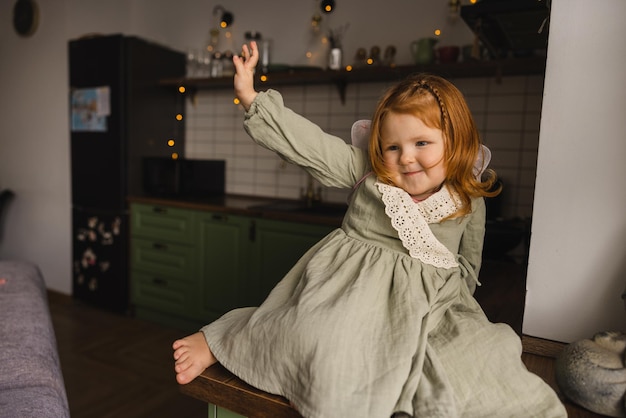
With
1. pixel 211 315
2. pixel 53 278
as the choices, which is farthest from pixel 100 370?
pixel 53 278

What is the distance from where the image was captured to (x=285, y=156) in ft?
3.39

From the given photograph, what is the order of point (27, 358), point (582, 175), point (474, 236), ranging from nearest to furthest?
point (582, 175) < point (474, 236) < point (27, 358)

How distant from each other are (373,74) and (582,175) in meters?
1.91

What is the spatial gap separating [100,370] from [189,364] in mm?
2011

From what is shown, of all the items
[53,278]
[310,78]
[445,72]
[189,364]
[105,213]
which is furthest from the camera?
[53,278]

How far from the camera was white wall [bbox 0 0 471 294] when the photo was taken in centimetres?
329

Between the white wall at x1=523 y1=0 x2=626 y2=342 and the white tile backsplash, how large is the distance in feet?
3.90

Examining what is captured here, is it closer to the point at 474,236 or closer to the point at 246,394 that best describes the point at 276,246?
the point at 474,236

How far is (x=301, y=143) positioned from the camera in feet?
3.34

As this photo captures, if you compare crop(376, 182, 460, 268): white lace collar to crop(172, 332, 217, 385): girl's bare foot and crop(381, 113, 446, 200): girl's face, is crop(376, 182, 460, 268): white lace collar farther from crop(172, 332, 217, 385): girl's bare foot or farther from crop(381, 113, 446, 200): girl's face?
crop(172, 332, 217, 385): girl's bare foot

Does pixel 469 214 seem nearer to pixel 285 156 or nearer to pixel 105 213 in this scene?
pixel 285 156

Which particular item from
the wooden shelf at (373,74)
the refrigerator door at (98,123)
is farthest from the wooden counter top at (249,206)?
the wooden shelf at (373,74)

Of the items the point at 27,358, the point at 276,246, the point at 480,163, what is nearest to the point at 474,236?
the point at 480,163

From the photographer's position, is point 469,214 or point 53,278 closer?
point 469,214
